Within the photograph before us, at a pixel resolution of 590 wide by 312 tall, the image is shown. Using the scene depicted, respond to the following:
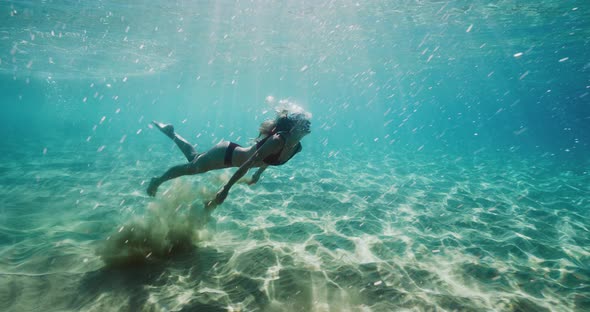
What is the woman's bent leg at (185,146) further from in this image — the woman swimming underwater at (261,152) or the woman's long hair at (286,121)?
the woman's long hair at (286,121)

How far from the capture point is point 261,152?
4.55 metres

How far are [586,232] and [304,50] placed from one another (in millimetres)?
28332

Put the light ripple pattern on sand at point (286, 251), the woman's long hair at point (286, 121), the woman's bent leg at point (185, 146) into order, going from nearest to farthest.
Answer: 1. the light ripple pattern on sand at point (286, 251)
2. the woman's long hair at point (286, 121)
3. the woman's bent leg at point (185, 146)

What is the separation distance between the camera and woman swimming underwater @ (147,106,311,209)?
14.8ft

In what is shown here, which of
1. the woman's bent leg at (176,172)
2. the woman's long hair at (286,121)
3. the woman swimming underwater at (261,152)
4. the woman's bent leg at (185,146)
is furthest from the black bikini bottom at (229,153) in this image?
the woman's bent leg at (185,146)

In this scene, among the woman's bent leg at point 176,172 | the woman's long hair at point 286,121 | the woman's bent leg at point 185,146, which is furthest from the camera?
the woman's bent leg at point 185,146

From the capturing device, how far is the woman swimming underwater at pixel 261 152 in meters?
4.50

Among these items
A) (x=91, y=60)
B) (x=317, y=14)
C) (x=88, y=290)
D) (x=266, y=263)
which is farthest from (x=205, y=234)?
(x=91, y=60)

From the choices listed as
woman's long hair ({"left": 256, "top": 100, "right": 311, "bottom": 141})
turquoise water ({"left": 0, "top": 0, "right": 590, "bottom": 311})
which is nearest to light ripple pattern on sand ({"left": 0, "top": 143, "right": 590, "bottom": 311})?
turquoise water ({"left": 0, "top": 0, "right": 590, "bottom": 311})

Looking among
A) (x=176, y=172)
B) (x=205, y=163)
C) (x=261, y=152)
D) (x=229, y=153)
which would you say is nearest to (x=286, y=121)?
(x=261, y=152)

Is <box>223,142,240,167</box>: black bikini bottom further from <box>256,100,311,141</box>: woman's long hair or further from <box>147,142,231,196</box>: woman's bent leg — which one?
<box>256,100,311,141</box>: woman's long hair

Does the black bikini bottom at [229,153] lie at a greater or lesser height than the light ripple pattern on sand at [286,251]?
greater

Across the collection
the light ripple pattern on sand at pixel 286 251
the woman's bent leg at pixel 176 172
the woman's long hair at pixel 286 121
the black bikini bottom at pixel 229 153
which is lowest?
the light ripple pattern on sand at pixel 286 251

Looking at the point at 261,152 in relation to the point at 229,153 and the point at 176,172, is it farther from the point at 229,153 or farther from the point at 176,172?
the point at 176,172
